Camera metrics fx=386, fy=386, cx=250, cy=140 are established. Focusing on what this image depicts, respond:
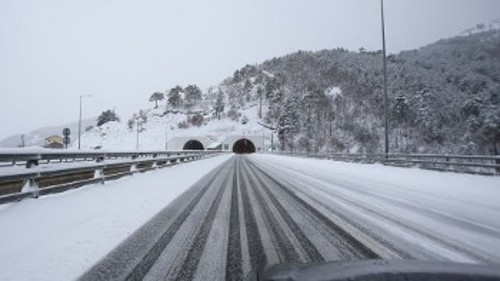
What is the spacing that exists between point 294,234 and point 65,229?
Answer: 3385 mm

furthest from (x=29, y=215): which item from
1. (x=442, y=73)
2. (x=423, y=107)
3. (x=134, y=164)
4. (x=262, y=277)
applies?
(x=442, y=73)

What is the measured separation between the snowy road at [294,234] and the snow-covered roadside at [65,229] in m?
0.29

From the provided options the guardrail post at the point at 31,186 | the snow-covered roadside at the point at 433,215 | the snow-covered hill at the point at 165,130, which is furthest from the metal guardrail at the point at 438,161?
the snow-covered hill at the point at 165,130

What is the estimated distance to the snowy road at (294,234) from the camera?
4.12m

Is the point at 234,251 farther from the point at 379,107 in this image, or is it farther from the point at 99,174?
the point at 379,107

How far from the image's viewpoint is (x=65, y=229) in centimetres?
575

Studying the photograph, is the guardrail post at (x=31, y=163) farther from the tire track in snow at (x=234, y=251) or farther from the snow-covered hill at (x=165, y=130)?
the snow-covered hill at (x=165, y=130)

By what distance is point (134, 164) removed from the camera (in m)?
16.3

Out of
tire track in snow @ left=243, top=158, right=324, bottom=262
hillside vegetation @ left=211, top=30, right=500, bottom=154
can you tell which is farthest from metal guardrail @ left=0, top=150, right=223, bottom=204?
hillside vegetation @ left=211, top=30, right=500, bottom=154

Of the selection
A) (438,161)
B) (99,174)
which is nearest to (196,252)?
(99,174)

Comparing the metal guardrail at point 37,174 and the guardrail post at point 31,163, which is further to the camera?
the guardrail post at point 31,163

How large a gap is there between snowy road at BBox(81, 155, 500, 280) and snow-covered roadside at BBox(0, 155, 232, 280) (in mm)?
287

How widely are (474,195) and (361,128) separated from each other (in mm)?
130880

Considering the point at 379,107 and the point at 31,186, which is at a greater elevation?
the point at 379,107
